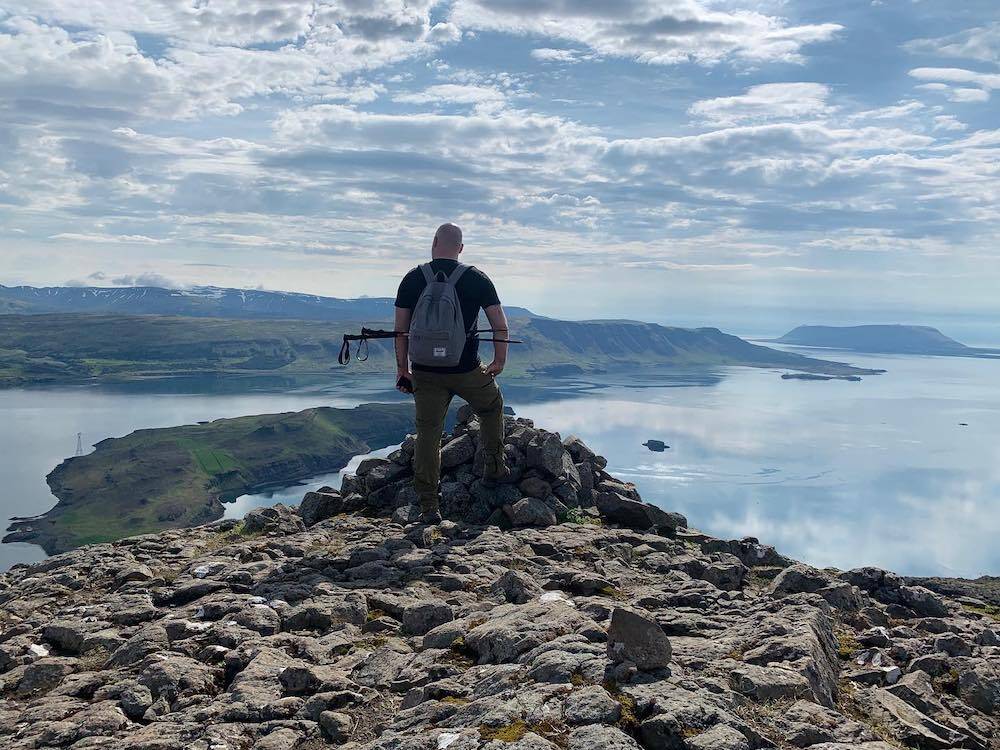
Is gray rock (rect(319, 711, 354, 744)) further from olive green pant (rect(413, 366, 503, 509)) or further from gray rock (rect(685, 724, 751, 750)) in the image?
olive green pant (rect(413, 366, 503, 509))

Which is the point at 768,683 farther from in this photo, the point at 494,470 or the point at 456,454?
the point at 456,454

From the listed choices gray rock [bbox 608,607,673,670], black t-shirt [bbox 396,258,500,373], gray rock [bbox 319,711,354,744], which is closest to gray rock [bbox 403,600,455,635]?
gray rock [bbox 319,711,354,744]

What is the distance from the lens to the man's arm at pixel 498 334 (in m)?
15.4

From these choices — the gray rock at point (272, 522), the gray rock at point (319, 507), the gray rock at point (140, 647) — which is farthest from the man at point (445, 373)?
the gray rock at point (140, 647)

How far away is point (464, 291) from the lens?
49.9ft

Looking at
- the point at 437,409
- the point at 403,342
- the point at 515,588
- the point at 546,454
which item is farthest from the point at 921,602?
the point at 403,342

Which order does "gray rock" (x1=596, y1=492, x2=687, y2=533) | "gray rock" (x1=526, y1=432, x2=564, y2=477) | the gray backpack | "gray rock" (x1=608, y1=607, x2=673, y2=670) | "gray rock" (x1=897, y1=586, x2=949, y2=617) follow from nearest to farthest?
1. "gray rock" (x1=608, y1=607, x2=673, y2=670)
2. "gray rock" (x1=897, y1=586, x2=949, y2=617)
3. the gray backpack
4. "gray rock" (x1=596, y1=492, x2=687, y2=533)
5. "gray rock" (x1=526, y1=432, x2=564, y2=477)

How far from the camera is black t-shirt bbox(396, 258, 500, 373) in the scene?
15188 millimetres

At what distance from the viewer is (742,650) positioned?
8328mm

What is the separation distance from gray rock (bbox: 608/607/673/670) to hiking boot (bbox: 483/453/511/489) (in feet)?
35.4

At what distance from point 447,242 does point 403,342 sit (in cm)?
280

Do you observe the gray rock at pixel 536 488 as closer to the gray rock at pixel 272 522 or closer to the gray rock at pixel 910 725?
the gray rock at pixel 272 522

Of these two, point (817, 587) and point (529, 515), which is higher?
point (529, 515)

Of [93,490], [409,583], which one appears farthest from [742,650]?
[93,490]
